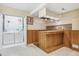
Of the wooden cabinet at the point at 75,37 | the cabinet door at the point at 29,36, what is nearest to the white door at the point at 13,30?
the cabinet door at the point at 29,36

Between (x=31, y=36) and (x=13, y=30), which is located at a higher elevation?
(x=13, y=30)

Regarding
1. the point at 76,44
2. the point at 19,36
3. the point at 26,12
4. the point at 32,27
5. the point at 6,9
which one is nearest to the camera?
the point at 76,44

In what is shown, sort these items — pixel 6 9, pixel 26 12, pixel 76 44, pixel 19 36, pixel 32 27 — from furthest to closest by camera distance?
pixel 19 36, pixel 32 27, pixel 26 12, pixel 6 9, pixel 76 44

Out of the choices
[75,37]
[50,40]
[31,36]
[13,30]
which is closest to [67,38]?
[75,37]

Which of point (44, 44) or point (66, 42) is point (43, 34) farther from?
point (66, 42)

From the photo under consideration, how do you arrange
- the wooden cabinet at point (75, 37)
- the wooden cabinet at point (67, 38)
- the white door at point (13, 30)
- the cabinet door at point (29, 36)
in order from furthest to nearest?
the white door at point (13, 30) → the cabinet door at point (29, 36) → the wooden cabinet at point (67, 38) → the wooden cabinet at point (75, 37)

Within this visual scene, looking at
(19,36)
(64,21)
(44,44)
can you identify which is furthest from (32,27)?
(64,21)

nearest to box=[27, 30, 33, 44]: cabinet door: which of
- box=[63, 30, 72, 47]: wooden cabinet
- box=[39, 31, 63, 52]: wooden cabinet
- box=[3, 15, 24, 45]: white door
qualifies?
box=[3, 15, 24, 45]: white door

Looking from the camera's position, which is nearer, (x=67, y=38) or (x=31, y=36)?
(x=67, y=38)

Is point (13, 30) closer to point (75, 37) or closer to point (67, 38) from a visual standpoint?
point (67, 38)

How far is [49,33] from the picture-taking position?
271 centimetres

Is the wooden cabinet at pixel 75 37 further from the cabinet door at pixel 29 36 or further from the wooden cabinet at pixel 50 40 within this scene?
the cabinet door at pixel 29 36

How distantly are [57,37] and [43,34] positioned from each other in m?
0.80

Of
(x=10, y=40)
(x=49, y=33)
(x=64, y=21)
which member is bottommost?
(x=10, y=40)
